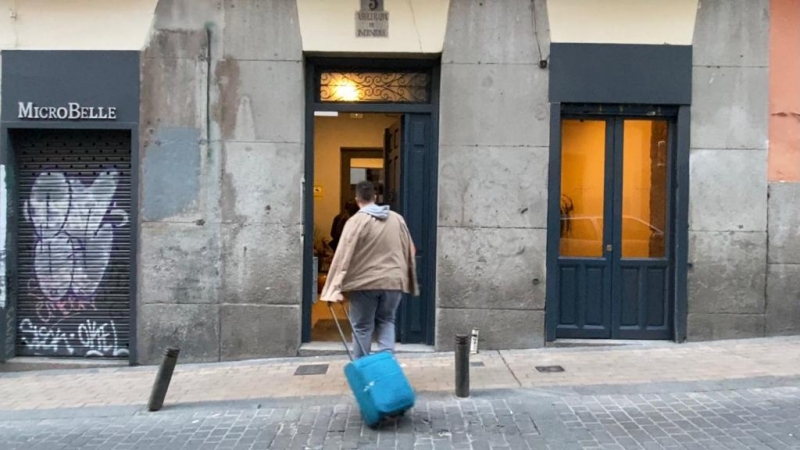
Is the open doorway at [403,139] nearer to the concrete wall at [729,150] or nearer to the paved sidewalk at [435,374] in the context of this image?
the paved sidewalk at [435,374]

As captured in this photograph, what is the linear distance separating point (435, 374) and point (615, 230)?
2944 mm

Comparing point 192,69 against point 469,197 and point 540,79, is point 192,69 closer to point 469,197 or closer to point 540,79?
point 469,197

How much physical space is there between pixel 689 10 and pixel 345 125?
4.70 metres

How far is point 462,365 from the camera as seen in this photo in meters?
6.08

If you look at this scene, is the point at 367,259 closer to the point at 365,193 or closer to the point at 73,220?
the point at 365,193

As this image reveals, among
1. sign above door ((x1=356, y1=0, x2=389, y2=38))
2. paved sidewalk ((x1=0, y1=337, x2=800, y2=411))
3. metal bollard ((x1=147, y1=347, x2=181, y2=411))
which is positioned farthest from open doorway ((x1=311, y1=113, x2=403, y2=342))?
metal bollard ((x1=147, y1=347, x2=181, y2=411))

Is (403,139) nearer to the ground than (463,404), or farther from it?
farther from it

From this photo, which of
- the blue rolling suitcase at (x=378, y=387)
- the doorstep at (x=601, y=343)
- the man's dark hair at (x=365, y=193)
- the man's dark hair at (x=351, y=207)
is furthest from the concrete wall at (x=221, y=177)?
the doorstep at (x=601, y=343)

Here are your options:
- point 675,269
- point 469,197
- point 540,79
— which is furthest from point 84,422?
point 675,269

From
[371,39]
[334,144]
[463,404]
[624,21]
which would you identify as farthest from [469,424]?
[334,144]

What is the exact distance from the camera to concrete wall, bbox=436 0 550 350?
26.0 ft

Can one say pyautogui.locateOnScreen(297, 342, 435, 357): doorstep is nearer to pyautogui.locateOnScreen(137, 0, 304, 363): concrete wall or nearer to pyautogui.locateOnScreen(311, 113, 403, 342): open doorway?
pyautogui.locateOnScreen(137, 0, 304, 363): concrete wall

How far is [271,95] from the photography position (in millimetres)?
7930

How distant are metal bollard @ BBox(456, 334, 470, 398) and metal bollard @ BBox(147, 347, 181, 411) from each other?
2552mm
